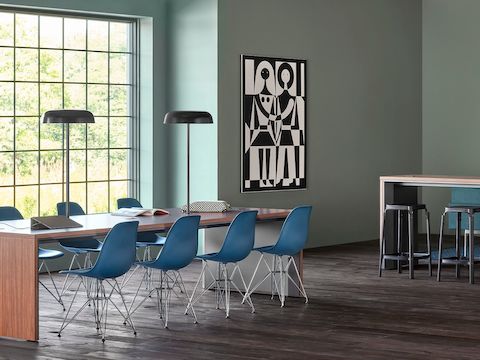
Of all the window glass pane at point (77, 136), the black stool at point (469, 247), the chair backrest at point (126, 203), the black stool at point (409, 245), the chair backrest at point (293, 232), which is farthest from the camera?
the window glass pane at point (77, 136)

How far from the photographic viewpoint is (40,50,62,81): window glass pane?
34.7 ft

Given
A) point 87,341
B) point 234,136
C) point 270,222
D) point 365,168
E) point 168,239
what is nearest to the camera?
point 87,341

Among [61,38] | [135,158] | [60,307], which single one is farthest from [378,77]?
[60,307]

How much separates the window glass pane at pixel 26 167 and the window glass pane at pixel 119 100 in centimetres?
124

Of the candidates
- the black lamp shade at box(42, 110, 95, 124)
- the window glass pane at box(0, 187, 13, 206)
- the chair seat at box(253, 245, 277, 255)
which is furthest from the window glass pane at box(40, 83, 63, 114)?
the chair seat at box(253, 245, 277, 255)

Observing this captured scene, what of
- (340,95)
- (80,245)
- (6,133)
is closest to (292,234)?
(80,245)


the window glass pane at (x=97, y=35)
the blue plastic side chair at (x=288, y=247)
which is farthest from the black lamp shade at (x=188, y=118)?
the window glass pane at (x=97, y=35)

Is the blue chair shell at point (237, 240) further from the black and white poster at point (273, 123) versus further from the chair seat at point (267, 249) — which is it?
the black and white poster at point (273, 123)

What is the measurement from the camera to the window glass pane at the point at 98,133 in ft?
36.7

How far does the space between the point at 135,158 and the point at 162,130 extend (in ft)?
1.50

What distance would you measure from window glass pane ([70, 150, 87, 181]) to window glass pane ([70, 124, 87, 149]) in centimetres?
7

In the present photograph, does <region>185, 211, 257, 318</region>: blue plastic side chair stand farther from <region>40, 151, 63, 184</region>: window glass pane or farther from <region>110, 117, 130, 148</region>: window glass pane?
<region>110, 117, 130, 148</region>: window glass pane

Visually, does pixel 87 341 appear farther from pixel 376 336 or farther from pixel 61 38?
pixel 61 38

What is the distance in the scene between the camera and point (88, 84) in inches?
436
